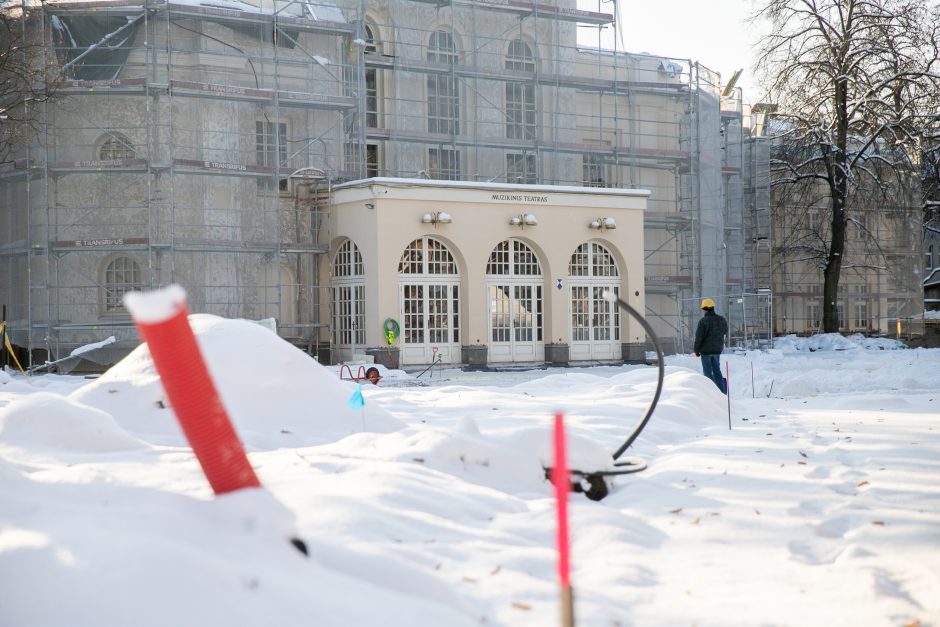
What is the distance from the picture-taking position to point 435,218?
29.3 metres

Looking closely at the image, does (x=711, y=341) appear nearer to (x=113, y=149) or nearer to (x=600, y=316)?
(x=600, y=316)

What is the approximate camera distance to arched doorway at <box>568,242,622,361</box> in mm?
31688

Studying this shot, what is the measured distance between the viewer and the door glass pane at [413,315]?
2933 centimetres

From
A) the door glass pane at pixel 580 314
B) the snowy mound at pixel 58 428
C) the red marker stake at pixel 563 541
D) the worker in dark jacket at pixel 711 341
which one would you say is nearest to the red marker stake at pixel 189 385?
the red marker stake at pixel 563 541

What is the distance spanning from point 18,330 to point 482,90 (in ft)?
50.9

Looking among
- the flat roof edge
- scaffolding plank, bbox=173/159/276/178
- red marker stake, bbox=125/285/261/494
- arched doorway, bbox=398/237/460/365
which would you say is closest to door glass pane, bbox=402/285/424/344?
arched doorway, bbox=398/237/460/365

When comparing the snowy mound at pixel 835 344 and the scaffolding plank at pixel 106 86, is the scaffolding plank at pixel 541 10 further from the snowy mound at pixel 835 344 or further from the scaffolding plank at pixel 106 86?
the snowy mound at pixel 835 344

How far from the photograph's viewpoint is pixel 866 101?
36.6 m

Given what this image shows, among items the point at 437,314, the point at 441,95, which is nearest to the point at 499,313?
the point at 437,314

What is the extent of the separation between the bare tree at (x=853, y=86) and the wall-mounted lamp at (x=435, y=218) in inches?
560

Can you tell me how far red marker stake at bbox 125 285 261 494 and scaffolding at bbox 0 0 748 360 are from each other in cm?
2332

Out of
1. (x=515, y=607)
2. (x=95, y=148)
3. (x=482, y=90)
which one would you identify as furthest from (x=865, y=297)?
(x=515, y=607)

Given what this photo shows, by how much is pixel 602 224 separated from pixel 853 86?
11266 millimetres

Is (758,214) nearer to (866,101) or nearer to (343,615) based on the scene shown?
(866,101)
